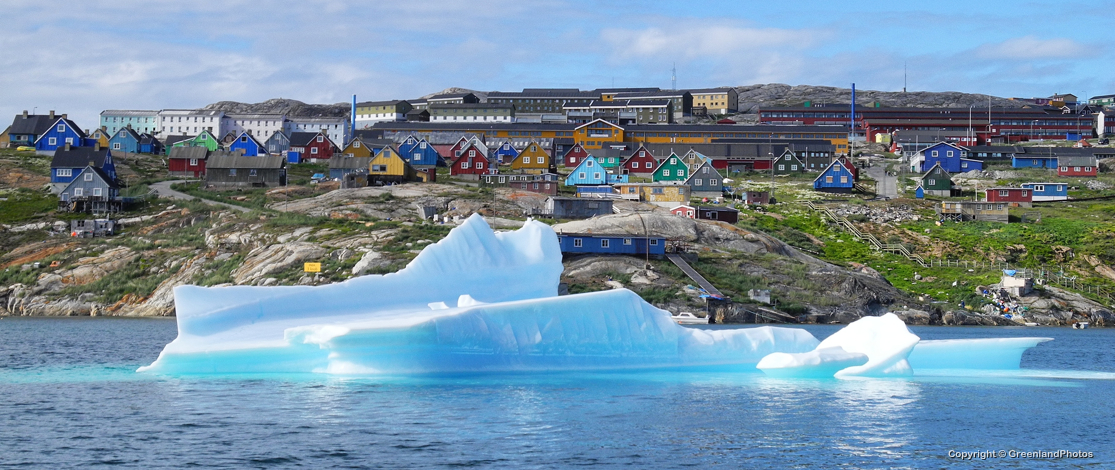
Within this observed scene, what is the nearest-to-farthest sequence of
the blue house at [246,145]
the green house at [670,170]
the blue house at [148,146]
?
the green house at [670,170]
the blue house at [246,145]
the blue house at [148,146]

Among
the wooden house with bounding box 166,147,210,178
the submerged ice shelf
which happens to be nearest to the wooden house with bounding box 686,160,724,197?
the wooden house with bounding box 166,147,210,178

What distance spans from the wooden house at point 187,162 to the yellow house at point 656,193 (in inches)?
1543

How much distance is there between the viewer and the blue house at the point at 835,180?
348 ft

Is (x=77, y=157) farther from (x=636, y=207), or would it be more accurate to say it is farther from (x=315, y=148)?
(x=636, y=207)

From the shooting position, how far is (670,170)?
111m

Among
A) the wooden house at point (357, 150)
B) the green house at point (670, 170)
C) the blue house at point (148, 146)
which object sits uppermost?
the blue house at point (148, 146)

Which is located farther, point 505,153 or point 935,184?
point 505,153

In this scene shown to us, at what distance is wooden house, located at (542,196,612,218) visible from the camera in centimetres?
8431

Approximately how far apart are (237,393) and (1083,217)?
3193 inches

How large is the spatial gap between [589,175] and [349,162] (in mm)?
22825

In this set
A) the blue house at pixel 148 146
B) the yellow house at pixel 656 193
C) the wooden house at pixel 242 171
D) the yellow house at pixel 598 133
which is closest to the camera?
the yellow house at pixel 656 193

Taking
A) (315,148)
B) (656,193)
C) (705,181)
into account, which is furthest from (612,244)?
(315,148)

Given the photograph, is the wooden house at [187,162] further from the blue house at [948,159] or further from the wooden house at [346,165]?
the blue house at [948,159]

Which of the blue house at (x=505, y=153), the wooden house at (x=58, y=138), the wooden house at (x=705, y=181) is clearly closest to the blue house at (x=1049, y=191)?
the wooden house at (x=705, y=181)
